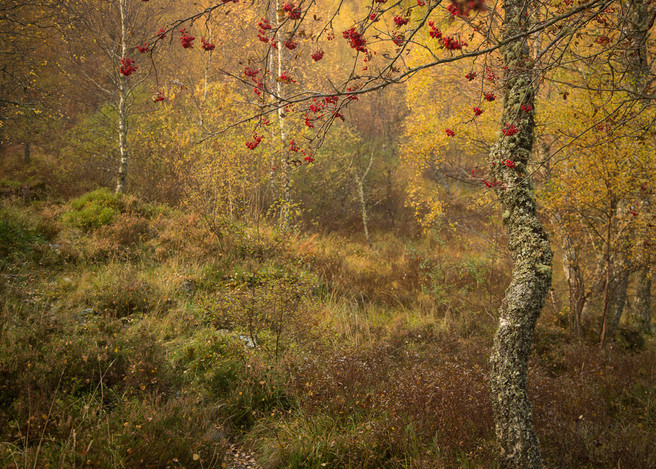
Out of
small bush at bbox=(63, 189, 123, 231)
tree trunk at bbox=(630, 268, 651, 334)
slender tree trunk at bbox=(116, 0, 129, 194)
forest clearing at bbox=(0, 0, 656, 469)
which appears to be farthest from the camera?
slender tree trunk at bbox=(116, 0, 129, 194)

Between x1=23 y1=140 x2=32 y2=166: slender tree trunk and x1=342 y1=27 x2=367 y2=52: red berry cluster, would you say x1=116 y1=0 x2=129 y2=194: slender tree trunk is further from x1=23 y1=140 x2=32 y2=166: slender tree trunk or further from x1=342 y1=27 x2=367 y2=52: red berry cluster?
x1=342 y1=27 x2=367 y2=52: red berry cluster

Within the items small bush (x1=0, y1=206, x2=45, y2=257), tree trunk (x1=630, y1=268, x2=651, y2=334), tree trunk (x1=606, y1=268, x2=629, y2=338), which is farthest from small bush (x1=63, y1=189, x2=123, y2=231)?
tree trunk (x1=630, y1=268, x2=651, y2=334)

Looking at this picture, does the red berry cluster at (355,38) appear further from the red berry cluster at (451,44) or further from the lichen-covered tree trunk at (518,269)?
the lichen-covered tree trunk at (518,269)

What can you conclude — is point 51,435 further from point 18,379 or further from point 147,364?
point 147,364

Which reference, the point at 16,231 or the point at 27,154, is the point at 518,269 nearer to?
the point at 16,231

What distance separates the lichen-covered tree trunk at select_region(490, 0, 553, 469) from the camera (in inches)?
113

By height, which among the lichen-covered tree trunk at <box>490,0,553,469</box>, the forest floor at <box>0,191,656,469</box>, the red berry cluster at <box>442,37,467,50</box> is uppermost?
the red berry cluster at <box>442,37,467,50</box>

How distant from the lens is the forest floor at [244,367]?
3.03 meters

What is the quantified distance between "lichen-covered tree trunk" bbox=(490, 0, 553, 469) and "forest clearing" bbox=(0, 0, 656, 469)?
16 millimetres

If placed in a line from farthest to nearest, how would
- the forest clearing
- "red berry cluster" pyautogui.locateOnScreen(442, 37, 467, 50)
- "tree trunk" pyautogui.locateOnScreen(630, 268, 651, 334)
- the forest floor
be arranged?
"tree trunk" pyautogui.locateOnScreen(630, 268, 651, 334)
the forest floor
the forest clearing
"red berry cluster" pyautogui.locateOnScreen(442, 37, 467, 50)

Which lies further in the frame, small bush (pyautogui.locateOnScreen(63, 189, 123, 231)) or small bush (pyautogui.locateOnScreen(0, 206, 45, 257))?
small bush (pyautogui.locateOnScreen(63, 189, 123, 231))

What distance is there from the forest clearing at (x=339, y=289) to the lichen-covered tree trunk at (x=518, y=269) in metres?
0.02

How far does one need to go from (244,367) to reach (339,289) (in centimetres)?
414

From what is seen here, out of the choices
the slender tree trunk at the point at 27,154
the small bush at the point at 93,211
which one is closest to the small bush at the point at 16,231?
the small bush at the point at 93,211
